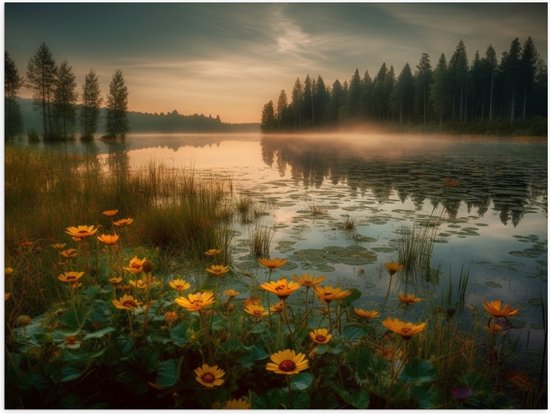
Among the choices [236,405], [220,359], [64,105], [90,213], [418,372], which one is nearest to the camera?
[236,405]

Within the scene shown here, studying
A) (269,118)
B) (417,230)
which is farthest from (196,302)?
(269,118)

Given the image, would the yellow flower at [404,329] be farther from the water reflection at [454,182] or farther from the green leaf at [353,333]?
the water reflection at [454,182]

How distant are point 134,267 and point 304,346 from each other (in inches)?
29.4

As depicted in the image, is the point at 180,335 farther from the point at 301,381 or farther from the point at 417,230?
the point at 417,230

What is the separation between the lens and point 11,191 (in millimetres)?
4750

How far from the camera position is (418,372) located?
4.39ft

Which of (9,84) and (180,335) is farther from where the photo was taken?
(9,84)

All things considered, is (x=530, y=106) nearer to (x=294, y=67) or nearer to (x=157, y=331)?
(x=294, y=67)

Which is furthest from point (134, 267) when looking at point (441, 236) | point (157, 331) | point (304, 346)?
point (441, 236)

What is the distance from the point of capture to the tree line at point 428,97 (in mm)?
21641

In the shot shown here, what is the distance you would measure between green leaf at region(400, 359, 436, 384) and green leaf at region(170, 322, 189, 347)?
→ 0.75 meters

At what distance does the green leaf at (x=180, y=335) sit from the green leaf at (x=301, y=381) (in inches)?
16.0

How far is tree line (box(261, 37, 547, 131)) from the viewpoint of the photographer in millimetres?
21641

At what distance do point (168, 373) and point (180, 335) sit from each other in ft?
0.59
